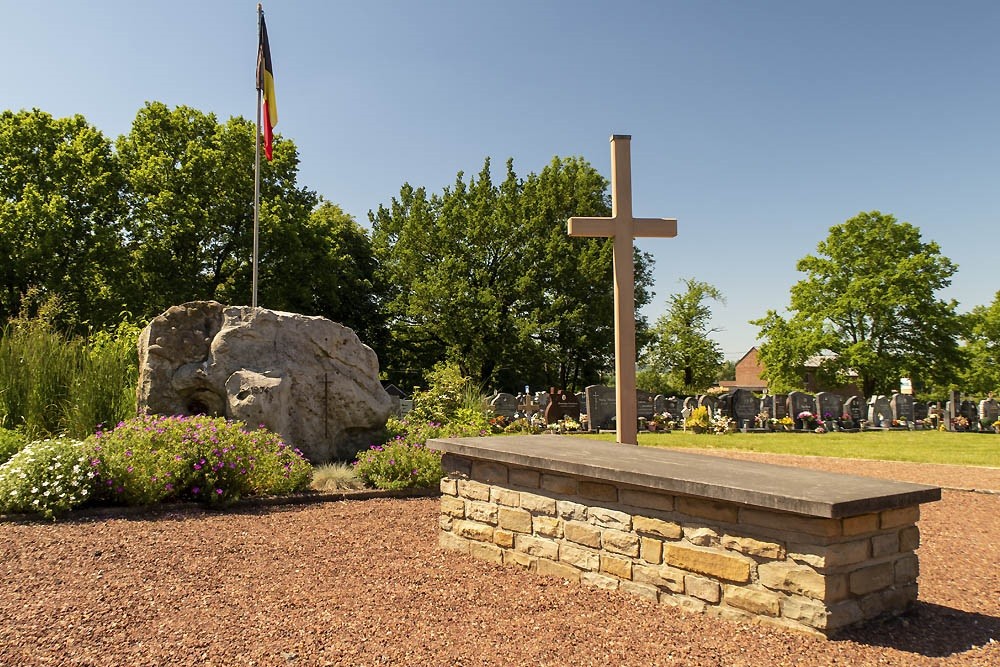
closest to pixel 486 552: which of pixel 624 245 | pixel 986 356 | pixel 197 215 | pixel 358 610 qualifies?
pixel 358 610

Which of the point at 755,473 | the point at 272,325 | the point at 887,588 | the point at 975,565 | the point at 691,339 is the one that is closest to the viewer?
the point at 887,588

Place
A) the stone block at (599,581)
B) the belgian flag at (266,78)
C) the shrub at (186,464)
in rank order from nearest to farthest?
the stone block at (599,581) < the shrub at (186,464) < the belgian flag at (266,78)

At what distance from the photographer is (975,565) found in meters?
4.91

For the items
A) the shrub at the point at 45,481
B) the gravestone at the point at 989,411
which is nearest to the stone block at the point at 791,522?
the shrub at the point at 45,481

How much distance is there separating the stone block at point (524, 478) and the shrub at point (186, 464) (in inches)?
139

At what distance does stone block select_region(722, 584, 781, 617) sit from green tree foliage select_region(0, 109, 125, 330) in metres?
23.8

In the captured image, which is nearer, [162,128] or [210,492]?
[210,492]

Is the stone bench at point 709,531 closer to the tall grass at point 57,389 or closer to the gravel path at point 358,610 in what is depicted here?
the gravel path at point 358,610

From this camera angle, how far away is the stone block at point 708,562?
338 cm

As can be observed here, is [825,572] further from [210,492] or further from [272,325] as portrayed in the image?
[272,325]

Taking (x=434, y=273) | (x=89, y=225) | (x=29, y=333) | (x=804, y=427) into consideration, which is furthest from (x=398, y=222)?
(x=29, y=333)

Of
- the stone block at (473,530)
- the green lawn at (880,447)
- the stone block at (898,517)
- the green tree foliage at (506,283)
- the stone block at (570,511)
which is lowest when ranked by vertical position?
the green lawn at (880,447)

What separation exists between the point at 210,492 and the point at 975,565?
681cm

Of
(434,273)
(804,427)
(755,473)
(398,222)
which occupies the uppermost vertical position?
(398,222)
